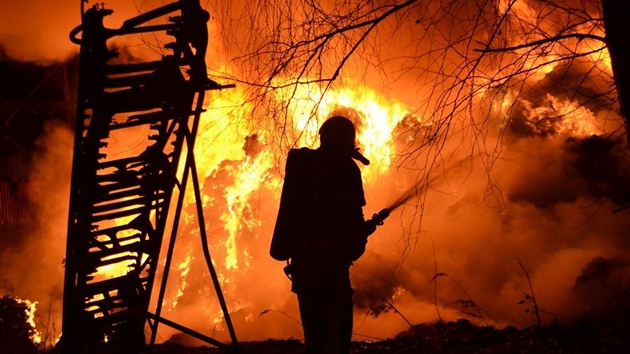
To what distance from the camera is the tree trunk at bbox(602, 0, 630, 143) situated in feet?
12.1

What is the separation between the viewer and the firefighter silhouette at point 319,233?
4273mm

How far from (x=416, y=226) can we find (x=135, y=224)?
6848 millimetres

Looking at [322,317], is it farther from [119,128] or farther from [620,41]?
[620,41]

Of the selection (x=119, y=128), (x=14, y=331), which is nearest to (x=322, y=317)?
(x=119, y=128)

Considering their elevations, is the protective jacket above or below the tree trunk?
below

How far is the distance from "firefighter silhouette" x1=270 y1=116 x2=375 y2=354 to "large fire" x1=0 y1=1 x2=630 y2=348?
4.50 m

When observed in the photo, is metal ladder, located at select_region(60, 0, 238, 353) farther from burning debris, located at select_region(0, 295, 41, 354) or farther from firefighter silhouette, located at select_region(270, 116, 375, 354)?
burning debris, located at select_region(0, 295, 41, 354)

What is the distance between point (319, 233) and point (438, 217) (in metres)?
7.38

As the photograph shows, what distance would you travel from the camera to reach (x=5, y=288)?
1608 cm

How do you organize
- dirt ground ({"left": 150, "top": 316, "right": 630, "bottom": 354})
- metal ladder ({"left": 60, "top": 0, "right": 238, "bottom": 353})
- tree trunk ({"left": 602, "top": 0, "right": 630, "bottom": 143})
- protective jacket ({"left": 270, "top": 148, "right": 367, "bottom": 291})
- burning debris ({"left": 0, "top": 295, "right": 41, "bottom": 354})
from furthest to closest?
burning debris ({"left": 0, "top": 295, "right": 41, "bottom": 354})
dirt ground ({"left": 150, "top": 316, "right": 630, "bottom": 354})
metal ladder ({"left": 60, "top": 0, "right": 238, "bottom": 353})
protective jacket ({"left": 270, "top": 148, "right": 367, "bottom": 291})
tree trunk ({"left": 602, "top": 0, "right": 630, "bottom": 143})

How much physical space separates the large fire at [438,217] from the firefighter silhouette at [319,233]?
4503 mm

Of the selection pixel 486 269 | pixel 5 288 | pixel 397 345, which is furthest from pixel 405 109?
pixel 5 288

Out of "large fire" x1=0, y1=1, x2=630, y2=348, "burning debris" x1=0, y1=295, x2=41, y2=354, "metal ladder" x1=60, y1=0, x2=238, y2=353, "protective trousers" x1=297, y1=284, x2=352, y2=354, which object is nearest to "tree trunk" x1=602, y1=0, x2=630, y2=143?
"protective trousers" x1=297, y1=284, x2=352, y2=354

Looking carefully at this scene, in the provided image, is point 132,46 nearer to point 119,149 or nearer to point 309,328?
point 119,149
